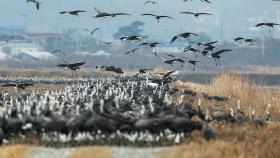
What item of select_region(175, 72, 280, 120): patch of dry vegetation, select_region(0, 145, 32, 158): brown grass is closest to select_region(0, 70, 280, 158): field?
select_region(0, 145, 32, 158): brown grass

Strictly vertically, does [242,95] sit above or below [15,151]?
above

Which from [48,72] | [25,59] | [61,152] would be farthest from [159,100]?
[25,59]

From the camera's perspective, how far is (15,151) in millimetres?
18453

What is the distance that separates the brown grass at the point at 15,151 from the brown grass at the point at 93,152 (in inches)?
60.8

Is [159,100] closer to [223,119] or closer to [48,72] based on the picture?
[223,119]

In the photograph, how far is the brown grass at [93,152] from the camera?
17547 millimetres

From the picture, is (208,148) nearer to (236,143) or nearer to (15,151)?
(236,143)

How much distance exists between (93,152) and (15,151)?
2.48 meters

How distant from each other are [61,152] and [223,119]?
7729 mm

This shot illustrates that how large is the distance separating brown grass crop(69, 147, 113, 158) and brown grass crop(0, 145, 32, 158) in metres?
1.54

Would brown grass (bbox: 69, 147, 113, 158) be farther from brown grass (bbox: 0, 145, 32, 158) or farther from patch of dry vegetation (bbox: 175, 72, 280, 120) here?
patch of dry vegetation (bbox: 175, 72, 280, 120)

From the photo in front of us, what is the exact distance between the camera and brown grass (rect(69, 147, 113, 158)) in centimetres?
1755

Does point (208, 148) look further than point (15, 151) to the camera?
No

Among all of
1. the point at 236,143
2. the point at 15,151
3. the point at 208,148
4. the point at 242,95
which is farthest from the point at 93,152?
the point at 242,95
